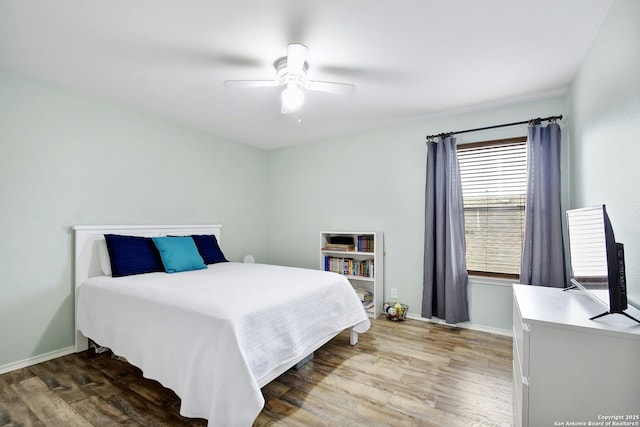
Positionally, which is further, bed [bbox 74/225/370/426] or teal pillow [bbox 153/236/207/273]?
teal pillow [bbox 153/236/207/273]

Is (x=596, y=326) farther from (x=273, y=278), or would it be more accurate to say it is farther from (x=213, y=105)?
→ (x=213, y=105)

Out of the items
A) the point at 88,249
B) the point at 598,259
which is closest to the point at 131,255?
the point at 88,249

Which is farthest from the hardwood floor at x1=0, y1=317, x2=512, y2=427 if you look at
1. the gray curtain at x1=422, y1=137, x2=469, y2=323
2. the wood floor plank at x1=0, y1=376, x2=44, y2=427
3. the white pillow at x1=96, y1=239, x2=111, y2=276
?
the white pillow at x1=96, y1=239, x2=111, y2=276

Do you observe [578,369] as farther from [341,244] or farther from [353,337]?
[341,244]

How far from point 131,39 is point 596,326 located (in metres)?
3.01

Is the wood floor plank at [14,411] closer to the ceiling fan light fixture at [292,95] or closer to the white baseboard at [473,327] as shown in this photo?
the ceiling fan light fixture at [292,95]

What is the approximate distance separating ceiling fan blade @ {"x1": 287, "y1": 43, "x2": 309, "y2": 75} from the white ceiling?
0.35 ft

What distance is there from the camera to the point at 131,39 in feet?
6.23

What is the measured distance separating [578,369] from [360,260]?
2607mm

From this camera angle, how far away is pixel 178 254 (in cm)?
288

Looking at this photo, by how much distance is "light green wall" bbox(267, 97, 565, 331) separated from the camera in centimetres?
304

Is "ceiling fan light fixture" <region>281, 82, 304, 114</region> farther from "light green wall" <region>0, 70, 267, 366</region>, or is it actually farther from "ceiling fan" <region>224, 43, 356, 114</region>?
"light green wall" <region>0, 70, 267, 366</region>

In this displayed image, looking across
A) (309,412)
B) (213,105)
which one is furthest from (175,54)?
(309,412)

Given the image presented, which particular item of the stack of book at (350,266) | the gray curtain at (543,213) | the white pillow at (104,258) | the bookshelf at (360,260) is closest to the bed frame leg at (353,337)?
the bookshelf at (360,260)
